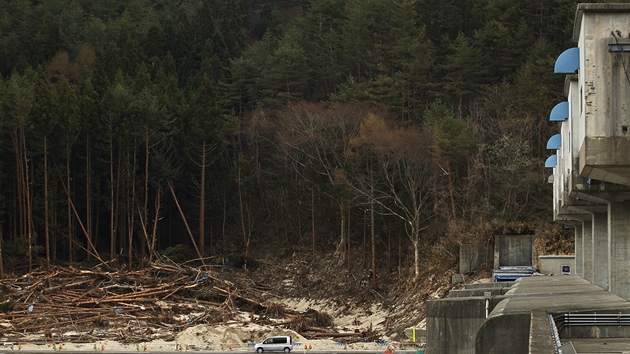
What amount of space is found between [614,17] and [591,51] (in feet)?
2.22

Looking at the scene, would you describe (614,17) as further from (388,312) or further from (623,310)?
(388,312)

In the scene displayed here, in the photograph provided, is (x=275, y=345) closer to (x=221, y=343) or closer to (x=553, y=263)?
(x=221, y=343)

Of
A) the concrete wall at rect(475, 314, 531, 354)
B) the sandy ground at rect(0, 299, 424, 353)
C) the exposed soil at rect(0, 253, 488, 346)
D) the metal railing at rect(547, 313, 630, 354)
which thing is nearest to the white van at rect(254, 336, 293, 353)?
the sandy ground at rect(0, 299, 424, 353)

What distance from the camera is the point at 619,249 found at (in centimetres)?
2530

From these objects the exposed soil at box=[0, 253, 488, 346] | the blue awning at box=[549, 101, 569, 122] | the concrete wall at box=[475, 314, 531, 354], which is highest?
the blue awning at box=[549, 101, 569, 122]

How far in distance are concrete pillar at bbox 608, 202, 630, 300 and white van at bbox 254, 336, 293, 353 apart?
58.6 feet

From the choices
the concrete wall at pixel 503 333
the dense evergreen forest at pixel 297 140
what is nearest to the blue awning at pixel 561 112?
the concrete wall at pixel 503 333

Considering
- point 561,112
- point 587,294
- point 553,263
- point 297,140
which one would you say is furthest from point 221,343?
point 297,140

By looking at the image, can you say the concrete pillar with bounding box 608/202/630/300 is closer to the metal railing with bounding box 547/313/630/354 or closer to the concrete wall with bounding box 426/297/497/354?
the concrete wall with bounding box 426/297/497/354

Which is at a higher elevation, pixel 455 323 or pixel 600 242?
pixel 600 242

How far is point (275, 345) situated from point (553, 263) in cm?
1454

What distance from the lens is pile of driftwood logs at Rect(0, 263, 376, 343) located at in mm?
45312

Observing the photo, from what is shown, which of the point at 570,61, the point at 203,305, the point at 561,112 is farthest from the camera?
the point at 203,305

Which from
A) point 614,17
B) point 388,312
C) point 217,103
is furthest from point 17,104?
point 614,17
